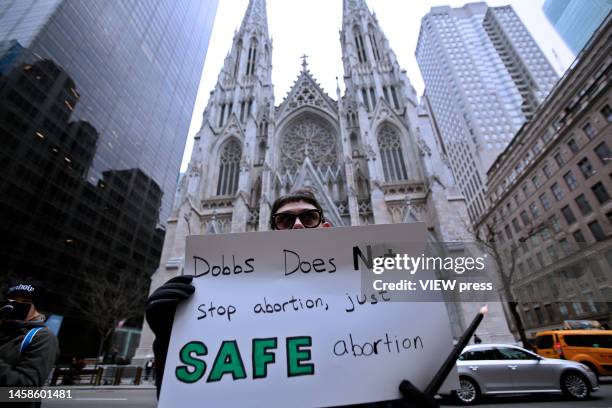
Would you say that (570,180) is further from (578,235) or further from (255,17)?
(255,17)

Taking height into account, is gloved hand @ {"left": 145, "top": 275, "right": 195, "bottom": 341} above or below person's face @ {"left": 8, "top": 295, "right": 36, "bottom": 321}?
below

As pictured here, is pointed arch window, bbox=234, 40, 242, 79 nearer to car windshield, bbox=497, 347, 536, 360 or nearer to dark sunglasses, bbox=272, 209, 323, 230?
dark sunglasses, bbox=272, 209, 323, 230

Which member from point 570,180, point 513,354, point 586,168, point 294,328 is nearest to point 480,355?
point 513,354

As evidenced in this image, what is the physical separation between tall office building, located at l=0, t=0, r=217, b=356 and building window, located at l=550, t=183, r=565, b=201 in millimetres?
54249

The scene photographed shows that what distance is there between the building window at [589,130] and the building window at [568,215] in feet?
23.4

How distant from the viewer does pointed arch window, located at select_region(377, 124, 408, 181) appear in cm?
2486

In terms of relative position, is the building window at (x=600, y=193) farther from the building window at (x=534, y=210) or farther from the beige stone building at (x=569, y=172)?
the building window at (x=534, y=210)

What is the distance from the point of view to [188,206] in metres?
23.3

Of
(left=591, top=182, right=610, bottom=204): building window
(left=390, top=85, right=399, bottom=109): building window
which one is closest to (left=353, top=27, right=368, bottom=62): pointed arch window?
(left=390, top=85, right=399, bottom=109): building window

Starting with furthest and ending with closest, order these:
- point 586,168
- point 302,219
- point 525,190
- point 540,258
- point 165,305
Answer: point 525,190 → point 586,168 → point 302,219 → point 540,258 → point 165,305

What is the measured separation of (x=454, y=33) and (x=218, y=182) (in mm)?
91185

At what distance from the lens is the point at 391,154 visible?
2577 cm

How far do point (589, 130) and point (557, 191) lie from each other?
6.75 m

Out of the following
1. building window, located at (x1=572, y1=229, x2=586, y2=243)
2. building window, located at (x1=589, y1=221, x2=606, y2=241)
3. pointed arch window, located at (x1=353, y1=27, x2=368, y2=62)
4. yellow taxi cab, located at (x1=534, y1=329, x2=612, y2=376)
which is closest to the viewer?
yellow taxi cab, located at (x1=534, y1=329, x2=612, y2=376)
